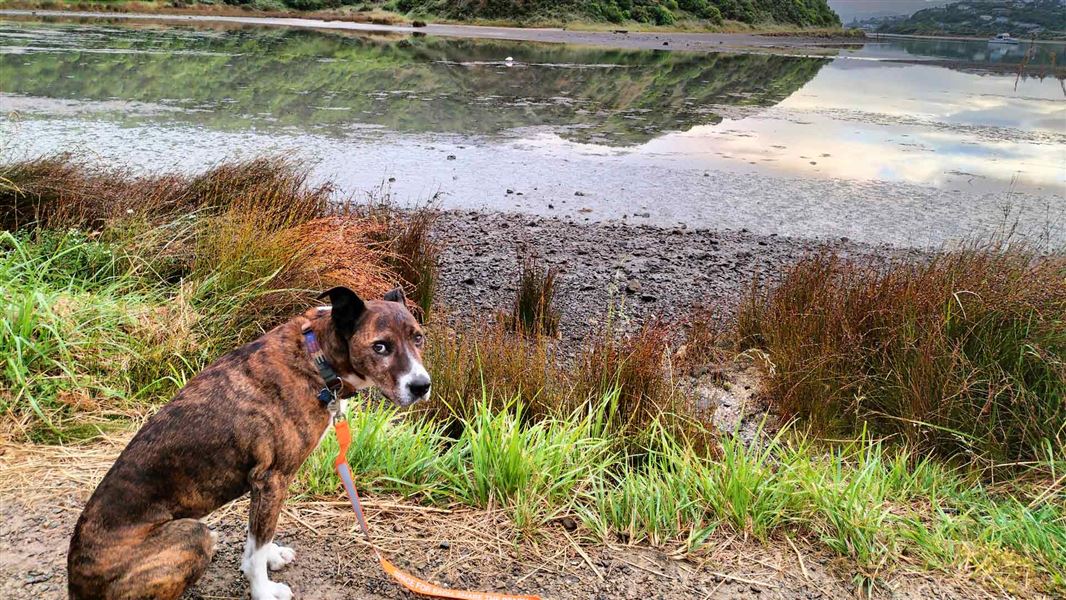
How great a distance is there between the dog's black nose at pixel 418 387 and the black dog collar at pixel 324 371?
0.93ft

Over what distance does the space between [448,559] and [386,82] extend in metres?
17.7

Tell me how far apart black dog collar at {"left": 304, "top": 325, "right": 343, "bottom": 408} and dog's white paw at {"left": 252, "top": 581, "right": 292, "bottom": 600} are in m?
0.67

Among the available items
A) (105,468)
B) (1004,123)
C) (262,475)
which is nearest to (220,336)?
(105,468)

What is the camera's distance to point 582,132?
14.2 metres

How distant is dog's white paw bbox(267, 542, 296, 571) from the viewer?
112 inches

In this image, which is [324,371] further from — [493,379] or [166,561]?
[493,379]

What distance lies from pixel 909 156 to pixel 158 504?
13.7m

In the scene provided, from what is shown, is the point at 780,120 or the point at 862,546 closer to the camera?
the point at 862,546

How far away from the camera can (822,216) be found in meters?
9.66

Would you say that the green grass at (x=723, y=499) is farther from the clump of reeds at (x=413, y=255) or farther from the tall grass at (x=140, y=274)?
the clump of reeds at (x=413, y=255)

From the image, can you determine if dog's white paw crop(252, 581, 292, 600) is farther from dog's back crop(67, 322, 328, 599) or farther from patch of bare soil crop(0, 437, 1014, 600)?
dog's back crop(67, 322, 328, 599)

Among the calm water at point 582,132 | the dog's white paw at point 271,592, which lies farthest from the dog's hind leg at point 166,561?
the calm water at point 582,132

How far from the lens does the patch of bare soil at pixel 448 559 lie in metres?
2.86

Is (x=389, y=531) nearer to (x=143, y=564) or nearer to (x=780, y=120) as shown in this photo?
(x=143, y=564)
